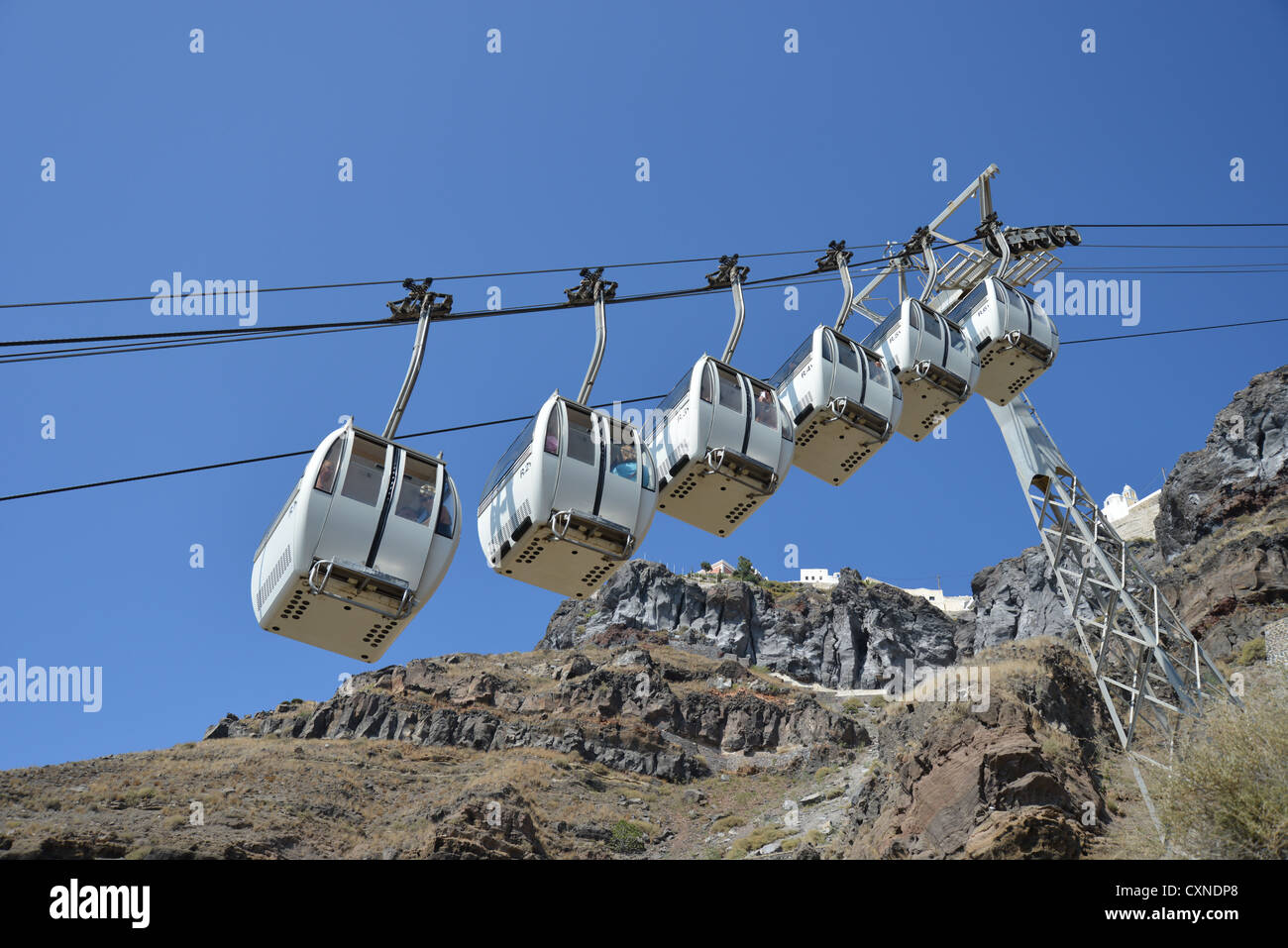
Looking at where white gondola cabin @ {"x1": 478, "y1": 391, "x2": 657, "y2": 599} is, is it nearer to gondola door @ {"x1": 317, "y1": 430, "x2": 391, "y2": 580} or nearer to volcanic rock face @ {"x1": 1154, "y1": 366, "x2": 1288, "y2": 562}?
gondola door @ {"x1": 317, "y1": 430, "x2": 391, "y2": 580}

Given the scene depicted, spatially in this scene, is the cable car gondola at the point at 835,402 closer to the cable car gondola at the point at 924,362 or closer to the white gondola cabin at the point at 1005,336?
the cable car gondola at the point at 924,362

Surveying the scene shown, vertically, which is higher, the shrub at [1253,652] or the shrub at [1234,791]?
the shrub at [1253,652]

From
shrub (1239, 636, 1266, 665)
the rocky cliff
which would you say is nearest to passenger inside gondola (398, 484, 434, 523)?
the rocky cliff

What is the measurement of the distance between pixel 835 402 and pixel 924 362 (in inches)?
99.2

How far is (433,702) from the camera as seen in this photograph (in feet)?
220

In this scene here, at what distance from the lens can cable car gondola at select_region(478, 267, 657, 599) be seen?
988 cm

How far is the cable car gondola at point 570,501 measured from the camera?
988 cm

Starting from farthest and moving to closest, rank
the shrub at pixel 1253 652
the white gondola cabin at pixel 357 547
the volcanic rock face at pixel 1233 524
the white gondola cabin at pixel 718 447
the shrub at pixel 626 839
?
the shrub at pixel 626 839
the volcanic rock face at pixel 1233 524
the shrub at pixel 1253 652
the white gondola cabin at pixel 718 447
the white gondola cabin at pixel 357 547

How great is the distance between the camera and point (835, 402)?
12.8m

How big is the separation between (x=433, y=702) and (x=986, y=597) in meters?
50.0

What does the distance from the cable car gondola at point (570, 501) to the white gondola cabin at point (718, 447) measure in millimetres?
1062

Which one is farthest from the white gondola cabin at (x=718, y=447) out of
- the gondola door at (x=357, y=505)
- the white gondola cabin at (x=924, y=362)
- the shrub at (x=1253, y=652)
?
the shrub at (x=1253, y=652)
